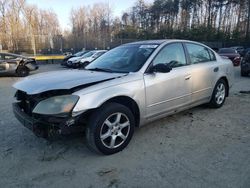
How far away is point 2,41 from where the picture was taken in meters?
28.7

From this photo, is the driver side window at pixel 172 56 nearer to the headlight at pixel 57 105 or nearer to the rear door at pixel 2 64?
the headlight at pixel 57 105

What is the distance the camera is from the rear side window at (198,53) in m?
4.62

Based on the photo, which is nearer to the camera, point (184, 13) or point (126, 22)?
point (184, 13)

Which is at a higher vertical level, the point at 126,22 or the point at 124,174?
the point at 126,22

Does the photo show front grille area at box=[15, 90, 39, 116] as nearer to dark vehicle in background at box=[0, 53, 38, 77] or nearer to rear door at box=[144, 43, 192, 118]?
rear door at box=[144, 43, 192, 118]

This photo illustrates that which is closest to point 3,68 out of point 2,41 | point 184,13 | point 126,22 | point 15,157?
point 15,157

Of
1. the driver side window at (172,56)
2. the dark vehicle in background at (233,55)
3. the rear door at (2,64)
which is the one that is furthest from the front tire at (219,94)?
the dark vehicle in background at (233,55)

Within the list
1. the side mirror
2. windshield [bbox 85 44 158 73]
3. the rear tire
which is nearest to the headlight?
windshield [bbox 85 44 158 73]

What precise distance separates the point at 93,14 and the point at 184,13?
2249 centimetres

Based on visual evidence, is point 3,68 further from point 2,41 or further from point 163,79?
point 2,41

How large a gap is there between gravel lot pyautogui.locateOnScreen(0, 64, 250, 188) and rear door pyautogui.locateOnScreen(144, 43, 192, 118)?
48 cm

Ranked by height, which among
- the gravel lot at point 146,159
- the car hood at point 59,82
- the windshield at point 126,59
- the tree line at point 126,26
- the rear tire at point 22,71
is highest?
the tree line at point 126,26

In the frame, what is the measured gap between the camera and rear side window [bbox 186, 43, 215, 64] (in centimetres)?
462

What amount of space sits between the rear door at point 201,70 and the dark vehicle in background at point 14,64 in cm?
1016
